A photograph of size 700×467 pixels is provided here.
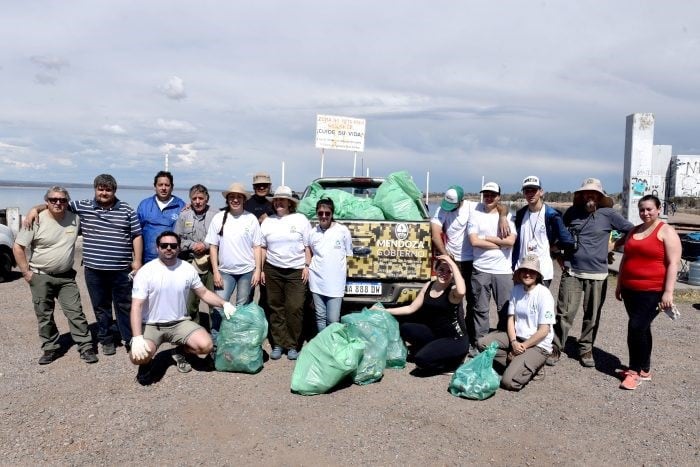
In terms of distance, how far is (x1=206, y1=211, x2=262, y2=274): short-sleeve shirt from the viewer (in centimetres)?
535

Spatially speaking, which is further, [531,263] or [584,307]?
[584,307]

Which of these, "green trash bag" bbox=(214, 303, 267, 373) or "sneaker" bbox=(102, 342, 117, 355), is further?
"sneaker" bbox=(102, 342, 117, 355)

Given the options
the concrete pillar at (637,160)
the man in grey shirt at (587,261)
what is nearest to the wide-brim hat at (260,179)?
the man in grey shirt at (587,261)

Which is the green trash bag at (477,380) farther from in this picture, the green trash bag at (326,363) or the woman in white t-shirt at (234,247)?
the woman in white t-shirt at (234,247)

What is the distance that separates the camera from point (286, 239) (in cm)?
533

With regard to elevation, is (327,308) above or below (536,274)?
below

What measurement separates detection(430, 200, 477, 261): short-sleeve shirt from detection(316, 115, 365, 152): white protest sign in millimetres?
5893

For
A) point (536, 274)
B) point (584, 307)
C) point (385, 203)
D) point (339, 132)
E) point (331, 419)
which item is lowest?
point (331, 419)

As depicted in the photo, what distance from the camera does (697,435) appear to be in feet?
12.8

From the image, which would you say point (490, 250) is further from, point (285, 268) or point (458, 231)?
point (285, 268)

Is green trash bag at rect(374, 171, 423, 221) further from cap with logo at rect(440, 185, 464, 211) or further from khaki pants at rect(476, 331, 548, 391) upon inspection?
khaki pants at rect(476, 331, 548, 391)

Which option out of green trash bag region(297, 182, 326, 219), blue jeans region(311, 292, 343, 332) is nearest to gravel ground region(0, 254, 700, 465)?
blue jeans region(311, 292, 343, 332)

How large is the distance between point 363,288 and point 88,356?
9.03 ft

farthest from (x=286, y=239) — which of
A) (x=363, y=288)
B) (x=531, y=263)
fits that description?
(x=531, y=263)
